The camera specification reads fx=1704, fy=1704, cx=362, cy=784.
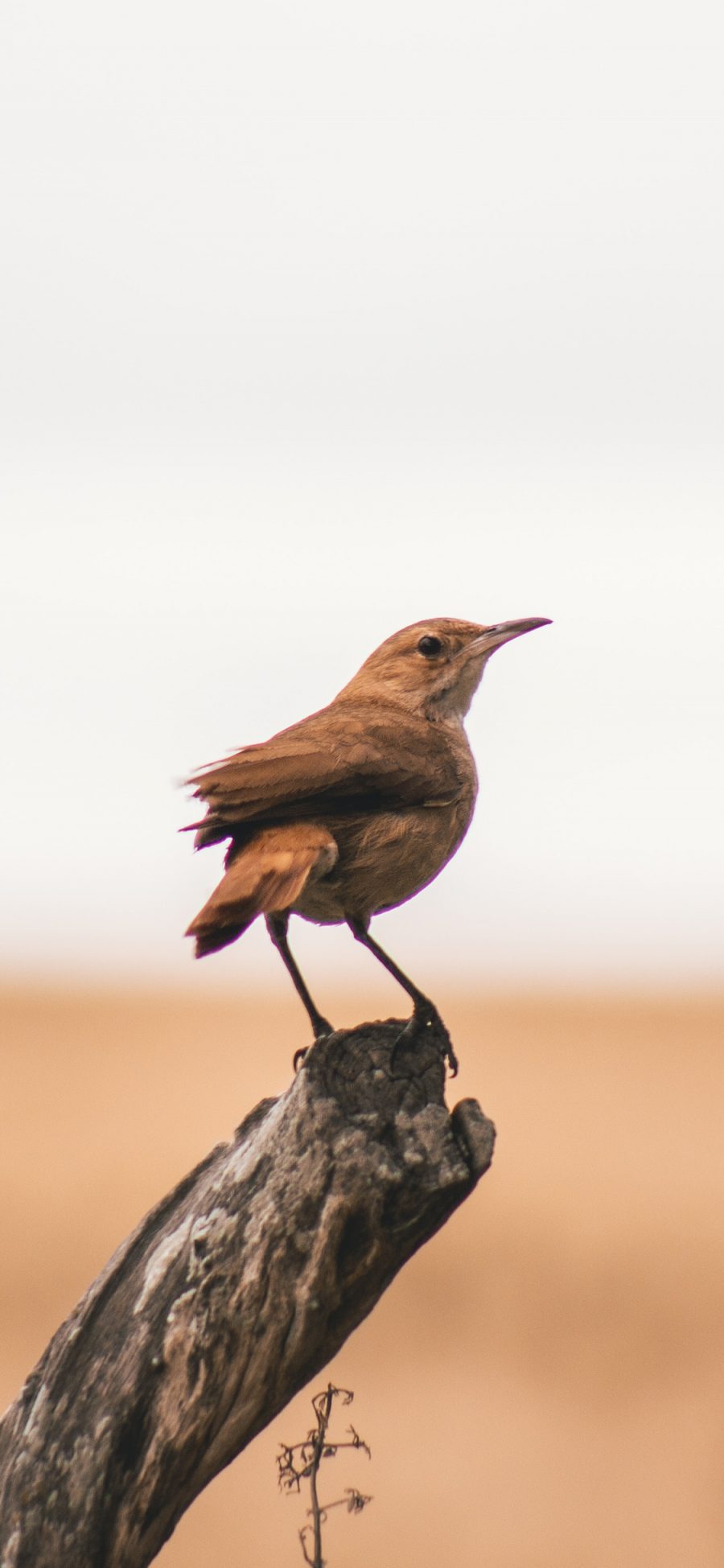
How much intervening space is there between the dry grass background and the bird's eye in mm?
5230

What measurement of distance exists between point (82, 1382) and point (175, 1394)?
267mm

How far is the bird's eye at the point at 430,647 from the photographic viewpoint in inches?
268

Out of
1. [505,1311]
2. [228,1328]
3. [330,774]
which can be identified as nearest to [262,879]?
[330,774]

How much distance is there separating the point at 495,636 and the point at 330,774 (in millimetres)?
1853

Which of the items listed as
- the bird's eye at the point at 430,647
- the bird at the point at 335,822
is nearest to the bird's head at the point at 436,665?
the bird's eye at the point at 430,647

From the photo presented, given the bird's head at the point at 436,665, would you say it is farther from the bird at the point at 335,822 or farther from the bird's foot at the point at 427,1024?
the bird's foot at the point at 427,1024

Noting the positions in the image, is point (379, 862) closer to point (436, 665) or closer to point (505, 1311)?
point (436, 665)

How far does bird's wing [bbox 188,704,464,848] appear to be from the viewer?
16.2 ft

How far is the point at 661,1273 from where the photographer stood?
13977 mm

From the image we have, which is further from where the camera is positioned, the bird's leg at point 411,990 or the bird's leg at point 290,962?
the bird's leg at point 290,962

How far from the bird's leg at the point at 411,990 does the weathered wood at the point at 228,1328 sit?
500mm

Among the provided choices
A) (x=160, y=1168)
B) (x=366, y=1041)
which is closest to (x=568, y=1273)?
(x=160, y=1168)

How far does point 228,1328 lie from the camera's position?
157 inches

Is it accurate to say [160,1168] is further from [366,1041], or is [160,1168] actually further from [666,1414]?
[366,1041]
